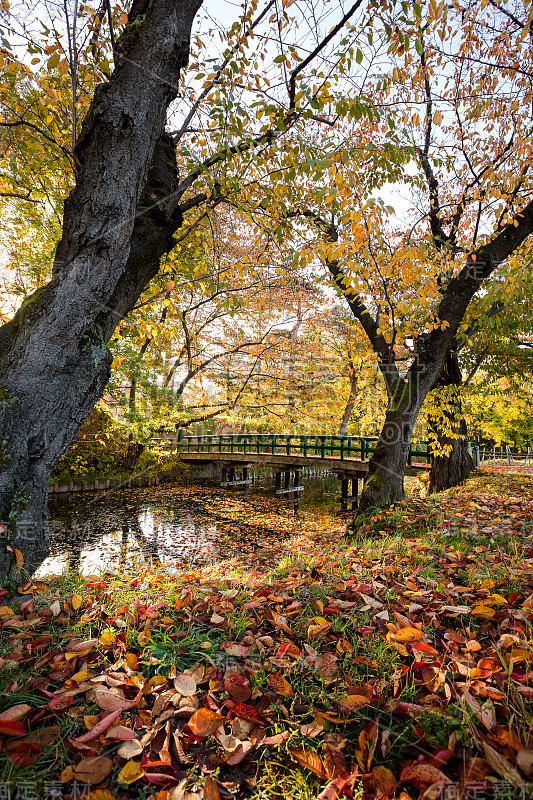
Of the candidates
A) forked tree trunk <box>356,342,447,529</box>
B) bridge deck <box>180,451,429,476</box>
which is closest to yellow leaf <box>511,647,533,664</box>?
forked tree trunk <box>356,342,447,529</box>

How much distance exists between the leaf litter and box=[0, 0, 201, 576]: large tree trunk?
0.77 metres

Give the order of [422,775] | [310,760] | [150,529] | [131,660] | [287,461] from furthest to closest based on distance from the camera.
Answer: [287,461], [150,529], [131,660], [310,760], [422,775]

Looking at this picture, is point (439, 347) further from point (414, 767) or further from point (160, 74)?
point (414, 767)

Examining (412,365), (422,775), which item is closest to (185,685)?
(422,775)

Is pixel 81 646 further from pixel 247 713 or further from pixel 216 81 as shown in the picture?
pixel 216 81

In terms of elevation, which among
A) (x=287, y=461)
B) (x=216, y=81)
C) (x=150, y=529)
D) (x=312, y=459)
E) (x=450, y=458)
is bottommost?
(x=150, y=529)

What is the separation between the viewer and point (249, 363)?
16734 mm

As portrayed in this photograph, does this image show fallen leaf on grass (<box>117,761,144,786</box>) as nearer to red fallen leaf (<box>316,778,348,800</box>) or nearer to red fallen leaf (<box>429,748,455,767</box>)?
red fallen leaf (<box>316,778,348,800</box>)

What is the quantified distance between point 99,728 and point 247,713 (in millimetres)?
531

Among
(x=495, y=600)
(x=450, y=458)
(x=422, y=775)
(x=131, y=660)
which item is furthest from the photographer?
(x=450, y=458)

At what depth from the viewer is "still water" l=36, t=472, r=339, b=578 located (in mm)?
7387

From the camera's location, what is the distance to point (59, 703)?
1.41 metres

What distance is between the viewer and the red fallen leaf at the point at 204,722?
1324 millimetres

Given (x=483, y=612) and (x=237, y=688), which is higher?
(x=483, y=612)
